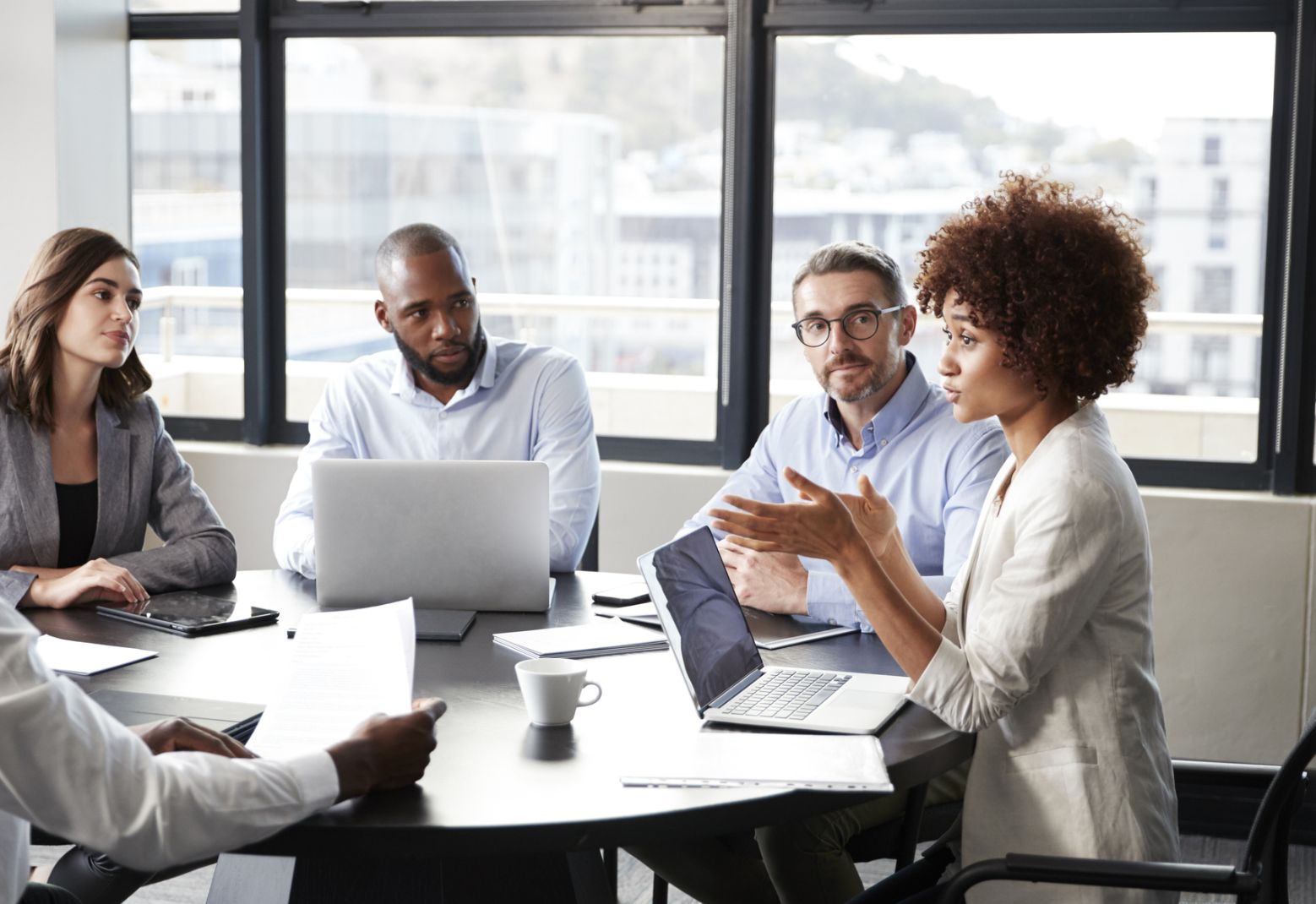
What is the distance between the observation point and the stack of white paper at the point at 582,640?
2004mm

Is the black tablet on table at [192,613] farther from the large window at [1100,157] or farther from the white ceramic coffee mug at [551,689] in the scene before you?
the large window at [1100,157]

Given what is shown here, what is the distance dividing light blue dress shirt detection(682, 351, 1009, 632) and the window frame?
3.82 ft

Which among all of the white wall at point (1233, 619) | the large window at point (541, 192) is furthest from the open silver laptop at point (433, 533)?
the white wall at point (1233, 619)

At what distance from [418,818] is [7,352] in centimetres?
171

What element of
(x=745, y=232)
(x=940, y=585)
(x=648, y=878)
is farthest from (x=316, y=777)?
(x=745, y=232)

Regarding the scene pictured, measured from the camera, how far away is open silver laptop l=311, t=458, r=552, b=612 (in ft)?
7.03

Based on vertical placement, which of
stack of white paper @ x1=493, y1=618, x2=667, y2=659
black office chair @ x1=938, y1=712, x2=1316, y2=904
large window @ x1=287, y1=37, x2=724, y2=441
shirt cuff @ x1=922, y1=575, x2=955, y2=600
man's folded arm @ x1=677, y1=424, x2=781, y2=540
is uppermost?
large window @ x1=287, y1=37, x2=724, y2=441

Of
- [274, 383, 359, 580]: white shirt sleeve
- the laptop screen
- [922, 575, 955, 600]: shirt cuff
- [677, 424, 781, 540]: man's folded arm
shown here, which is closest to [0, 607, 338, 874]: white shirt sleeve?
the laptop screen

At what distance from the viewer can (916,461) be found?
254 centimetres

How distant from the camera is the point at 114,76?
13.5 ft

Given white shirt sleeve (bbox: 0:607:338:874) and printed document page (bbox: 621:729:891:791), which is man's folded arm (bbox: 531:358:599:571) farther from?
white shirt sleeve (bbox: 0:607:338:874)

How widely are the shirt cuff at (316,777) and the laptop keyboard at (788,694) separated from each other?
526mm

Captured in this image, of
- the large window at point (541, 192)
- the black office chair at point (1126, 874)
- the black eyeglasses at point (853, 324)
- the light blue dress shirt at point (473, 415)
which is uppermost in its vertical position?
the large window at point (541, 192)

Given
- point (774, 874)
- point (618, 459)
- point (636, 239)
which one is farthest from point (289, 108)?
point (774, 874)
